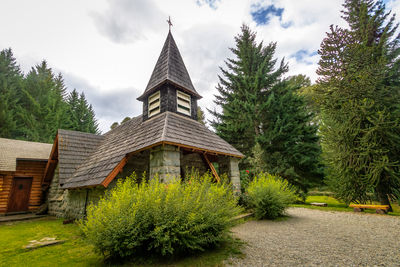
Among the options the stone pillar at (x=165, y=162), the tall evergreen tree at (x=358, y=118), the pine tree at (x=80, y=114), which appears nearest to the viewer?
the stone pillar at (x=165, y=162)

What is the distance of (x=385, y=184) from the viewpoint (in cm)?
746

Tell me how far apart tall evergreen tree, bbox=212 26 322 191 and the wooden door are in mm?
13874

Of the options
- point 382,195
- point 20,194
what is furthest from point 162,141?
point 20,194

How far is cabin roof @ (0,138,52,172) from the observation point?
10.0 metres

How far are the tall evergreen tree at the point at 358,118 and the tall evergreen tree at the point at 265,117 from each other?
2538 millimetres

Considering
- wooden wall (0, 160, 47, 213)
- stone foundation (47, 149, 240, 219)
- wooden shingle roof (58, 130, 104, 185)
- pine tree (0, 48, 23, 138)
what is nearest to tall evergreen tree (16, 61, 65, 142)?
pine tree (0, 48, 23, 138)

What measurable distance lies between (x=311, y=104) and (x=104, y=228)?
27.8 m

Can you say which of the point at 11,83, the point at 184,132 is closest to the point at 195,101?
the point at 184,132

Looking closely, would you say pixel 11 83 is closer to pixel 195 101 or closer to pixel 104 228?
pixel 195 101

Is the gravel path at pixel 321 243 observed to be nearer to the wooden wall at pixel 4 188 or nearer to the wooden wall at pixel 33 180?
the wooden wall at pixel 33 180

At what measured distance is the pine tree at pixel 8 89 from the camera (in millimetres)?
18481

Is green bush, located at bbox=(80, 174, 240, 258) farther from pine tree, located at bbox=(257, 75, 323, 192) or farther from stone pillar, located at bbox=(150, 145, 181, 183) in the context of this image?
pine tree, located at bbox=(257, 75, 323, 192)

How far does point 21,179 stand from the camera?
36.5ft

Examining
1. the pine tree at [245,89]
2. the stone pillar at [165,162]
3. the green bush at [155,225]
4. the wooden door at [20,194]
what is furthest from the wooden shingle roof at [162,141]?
the pine tree at [245,89]
